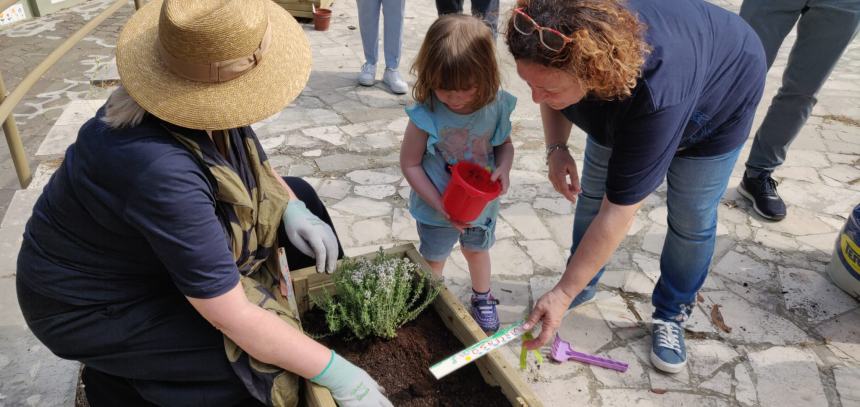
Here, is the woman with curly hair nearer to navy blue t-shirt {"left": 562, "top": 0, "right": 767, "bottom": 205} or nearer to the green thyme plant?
navy blue t-shirt {"left": 562, "top": 0, "right": 767, "bottom": 205}

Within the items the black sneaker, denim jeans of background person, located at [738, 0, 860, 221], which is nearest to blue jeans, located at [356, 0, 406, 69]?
denim jeans of background person, located at [738, 0, 860, 221]

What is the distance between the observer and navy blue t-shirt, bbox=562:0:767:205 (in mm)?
1677

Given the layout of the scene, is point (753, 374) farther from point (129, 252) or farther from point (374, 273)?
point (129, 252)

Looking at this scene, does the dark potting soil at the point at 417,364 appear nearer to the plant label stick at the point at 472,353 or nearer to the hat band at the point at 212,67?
the plant label stick at the point at 472,353

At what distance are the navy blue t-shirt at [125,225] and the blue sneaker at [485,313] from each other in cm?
131

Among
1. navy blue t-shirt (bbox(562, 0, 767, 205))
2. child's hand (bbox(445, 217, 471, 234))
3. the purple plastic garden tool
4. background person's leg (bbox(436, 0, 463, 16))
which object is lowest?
the purple plastic garden tool

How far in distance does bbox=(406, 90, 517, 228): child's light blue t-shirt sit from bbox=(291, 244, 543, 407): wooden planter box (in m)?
0.30

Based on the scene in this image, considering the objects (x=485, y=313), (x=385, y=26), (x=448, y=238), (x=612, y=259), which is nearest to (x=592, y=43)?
(x=448, y=238)

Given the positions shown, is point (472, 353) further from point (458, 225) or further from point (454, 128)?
point (454, 128)

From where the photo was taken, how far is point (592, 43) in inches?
57.8

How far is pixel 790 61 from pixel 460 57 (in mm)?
2359

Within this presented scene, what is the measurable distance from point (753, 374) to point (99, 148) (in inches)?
97.2

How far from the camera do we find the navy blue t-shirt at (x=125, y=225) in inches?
56.3

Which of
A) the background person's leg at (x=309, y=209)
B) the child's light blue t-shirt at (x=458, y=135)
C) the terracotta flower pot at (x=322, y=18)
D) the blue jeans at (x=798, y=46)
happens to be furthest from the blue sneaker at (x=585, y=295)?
the terracotta flower pot at (x=322, y=18)
